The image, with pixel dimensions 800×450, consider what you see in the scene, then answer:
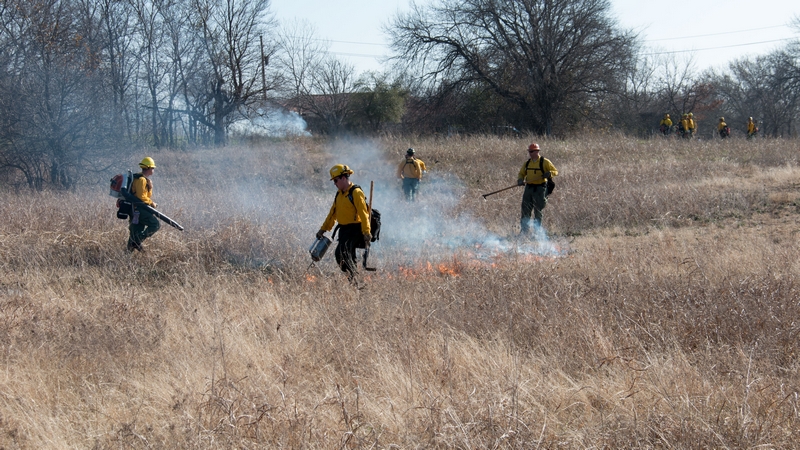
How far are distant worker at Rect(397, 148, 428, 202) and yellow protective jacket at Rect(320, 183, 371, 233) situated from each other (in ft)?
22.6

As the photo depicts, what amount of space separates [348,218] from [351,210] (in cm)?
9

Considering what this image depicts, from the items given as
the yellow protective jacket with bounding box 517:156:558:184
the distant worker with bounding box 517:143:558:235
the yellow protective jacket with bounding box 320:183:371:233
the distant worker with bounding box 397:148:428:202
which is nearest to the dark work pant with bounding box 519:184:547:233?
the distant worker with bounding box 517:143:558:235

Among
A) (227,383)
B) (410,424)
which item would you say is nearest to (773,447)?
(410,424)

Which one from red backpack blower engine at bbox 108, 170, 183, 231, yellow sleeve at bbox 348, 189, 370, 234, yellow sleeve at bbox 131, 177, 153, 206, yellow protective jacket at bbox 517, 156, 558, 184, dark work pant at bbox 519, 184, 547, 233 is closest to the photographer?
yellow sleeve at bbox 348, 189, 370, 234

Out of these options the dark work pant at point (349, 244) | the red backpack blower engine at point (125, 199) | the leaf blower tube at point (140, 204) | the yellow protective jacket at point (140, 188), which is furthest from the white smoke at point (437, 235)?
the yellow protective jacket at point (140, 188)

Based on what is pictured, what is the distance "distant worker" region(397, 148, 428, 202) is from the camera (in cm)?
1334

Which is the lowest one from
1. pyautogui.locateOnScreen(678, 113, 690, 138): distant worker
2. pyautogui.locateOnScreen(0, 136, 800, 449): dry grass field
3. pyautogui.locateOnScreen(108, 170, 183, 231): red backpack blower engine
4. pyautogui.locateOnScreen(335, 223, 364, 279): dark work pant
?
pyautogui.locateOnScreen(0, 136, 800, 449): dry grass field

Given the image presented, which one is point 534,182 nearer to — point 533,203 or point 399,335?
point 533,203

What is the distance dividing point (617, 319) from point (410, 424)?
2.23 m

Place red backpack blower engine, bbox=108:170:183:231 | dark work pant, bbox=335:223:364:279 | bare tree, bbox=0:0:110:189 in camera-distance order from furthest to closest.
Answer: bare tree, bbox=0:0:110:189
red backpack blower engine, bbox=108:170:183:231
dark work pant, bbox=335:223:364:279

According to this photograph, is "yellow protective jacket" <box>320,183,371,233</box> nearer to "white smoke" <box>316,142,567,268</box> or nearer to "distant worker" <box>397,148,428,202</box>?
"white smoke" <box>316,142,567,268</box>

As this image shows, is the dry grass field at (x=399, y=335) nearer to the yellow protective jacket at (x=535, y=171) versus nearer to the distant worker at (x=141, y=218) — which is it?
the distant worker at (x=141, y=218)

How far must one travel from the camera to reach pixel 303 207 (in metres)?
10.8

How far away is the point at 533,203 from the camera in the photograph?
32.1 ft
